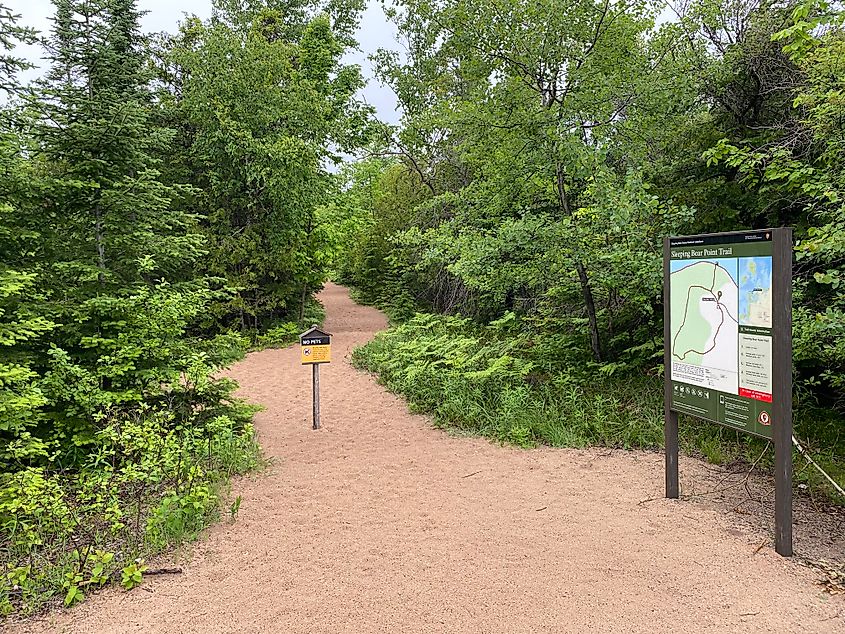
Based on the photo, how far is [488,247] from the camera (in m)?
8.00

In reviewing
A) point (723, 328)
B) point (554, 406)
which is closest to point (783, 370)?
point (723, 328)

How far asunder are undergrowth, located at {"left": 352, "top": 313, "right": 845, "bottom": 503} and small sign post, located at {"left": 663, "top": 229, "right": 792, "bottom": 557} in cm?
164

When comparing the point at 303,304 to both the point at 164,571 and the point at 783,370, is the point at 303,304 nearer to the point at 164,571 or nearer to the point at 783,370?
the point at 164,571

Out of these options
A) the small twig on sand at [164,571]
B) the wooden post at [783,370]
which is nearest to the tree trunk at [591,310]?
the wooden post at [783,370]

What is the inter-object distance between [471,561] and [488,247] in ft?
16.0

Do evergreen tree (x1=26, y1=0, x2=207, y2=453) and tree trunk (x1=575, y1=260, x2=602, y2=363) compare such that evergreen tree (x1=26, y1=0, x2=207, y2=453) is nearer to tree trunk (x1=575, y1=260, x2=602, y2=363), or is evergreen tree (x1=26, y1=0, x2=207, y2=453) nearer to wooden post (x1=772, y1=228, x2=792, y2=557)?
wooden post (x1=772, y1=228, x2=792, y2=557)

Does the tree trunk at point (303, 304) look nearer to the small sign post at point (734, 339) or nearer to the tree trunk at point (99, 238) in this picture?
the tree trunk at point (99, 238)

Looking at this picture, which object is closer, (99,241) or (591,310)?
(99,241)

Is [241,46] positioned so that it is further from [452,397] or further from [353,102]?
[452,397]

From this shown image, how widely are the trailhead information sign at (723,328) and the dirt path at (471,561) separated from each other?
0.90 meters

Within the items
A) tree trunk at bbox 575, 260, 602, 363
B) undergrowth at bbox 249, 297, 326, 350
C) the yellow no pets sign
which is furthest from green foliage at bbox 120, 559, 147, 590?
undergrowth at bbox 249, 297, 326, 350

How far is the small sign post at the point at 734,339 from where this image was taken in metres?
3.85

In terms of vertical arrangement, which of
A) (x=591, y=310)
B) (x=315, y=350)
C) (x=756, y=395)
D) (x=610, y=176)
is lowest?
(x=756, y=395)

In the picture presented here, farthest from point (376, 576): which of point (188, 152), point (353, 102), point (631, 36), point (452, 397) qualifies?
point (353, 102)
